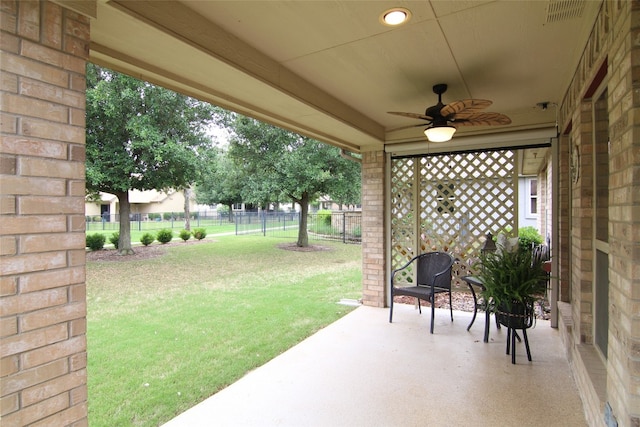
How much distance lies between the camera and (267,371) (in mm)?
2867

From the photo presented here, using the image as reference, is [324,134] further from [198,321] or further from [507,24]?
[198,321]

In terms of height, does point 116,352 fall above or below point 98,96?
below

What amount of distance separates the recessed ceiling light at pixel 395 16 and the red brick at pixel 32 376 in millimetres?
2202

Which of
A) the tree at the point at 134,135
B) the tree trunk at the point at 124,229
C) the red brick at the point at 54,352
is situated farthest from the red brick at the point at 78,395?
the tree trunk at the point at 124,229

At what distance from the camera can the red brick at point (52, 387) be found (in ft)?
3.96

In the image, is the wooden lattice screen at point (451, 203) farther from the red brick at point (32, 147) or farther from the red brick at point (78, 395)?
the red brick at point (32, 147)

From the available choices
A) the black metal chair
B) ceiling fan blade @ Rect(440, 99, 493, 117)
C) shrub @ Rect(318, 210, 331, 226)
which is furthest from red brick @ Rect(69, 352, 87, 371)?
shrub @ Rect(318, 210, 331, 226)

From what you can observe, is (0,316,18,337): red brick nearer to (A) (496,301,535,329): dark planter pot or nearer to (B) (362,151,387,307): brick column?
(A) (496,301,535,329): dark planter pot

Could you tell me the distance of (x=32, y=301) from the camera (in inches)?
48.3

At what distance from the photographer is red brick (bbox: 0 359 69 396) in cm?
115

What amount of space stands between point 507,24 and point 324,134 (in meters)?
2.34

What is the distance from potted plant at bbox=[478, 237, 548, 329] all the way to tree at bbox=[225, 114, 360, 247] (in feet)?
21.5

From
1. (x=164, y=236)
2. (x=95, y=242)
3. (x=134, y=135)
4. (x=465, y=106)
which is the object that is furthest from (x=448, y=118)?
(x=164, y=236)

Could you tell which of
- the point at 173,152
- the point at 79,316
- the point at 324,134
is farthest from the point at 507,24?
the point at 173,152
